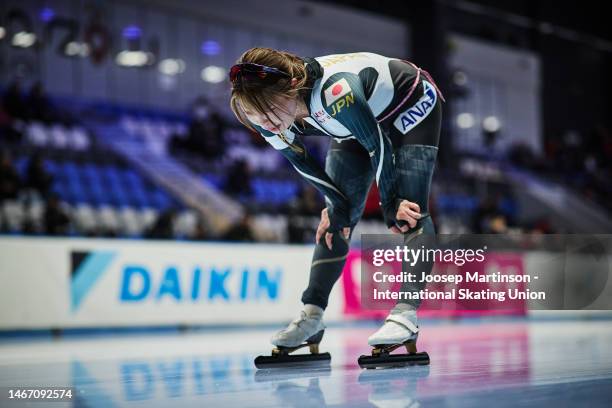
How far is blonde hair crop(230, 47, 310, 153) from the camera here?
248cm

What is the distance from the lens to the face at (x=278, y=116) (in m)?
2.50

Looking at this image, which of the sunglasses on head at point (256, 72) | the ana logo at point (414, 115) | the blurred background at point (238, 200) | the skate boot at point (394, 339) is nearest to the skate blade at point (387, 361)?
the skate boot at point (394, 339)

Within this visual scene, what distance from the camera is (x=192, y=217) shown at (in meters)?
10.9

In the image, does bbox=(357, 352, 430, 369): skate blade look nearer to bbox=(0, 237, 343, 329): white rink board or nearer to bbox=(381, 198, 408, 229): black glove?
bbox=(381, 198, 408, 229): black glove

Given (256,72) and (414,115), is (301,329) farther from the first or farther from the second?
(256,72)

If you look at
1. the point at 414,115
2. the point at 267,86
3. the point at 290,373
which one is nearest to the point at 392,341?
the point at 290,373

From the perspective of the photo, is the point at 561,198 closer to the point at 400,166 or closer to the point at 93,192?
the point at 93,192

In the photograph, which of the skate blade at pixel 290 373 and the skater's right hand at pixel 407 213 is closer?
the skate blade at pixel 290 373

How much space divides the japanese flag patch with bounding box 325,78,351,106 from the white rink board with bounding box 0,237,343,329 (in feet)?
14.2

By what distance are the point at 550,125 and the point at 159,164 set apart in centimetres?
1544

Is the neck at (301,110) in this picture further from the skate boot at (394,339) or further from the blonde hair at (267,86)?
the skate boot at (394,339)

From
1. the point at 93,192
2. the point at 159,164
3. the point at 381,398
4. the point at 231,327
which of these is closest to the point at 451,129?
the point at 159,164

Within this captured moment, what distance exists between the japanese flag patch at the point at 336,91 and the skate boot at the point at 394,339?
0.84m

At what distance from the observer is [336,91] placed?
256 cm
